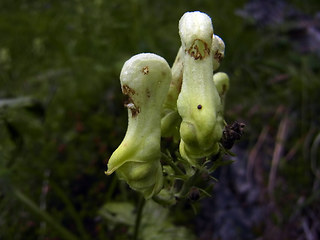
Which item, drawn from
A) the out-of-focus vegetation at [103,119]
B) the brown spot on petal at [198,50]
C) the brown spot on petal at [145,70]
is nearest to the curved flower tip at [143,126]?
the brown spot on petal at [145,70]

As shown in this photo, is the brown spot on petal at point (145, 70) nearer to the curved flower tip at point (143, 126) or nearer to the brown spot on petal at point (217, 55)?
the curved flower tip at point (143, 126)

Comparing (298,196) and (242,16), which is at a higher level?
(242,16)

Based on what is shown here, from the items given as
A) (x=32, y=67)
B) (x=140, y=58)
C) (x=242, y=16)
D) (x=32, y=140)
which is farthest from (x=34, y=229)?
(x=242, y=16)

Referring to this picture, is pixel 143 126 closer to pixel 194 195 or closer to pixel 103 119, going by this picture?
pixel 194 195

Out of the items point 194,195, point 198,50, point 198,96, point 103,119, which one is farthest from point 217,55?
point 103,119

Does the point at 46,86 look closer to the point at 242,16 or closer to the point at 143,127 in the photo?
the point at 242,16

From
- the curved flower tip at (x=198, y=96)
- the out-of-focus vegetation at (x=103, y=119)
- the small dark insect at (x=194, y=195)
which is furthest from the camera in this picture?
the out-of-focus vegetation at (x=103, y=119)
